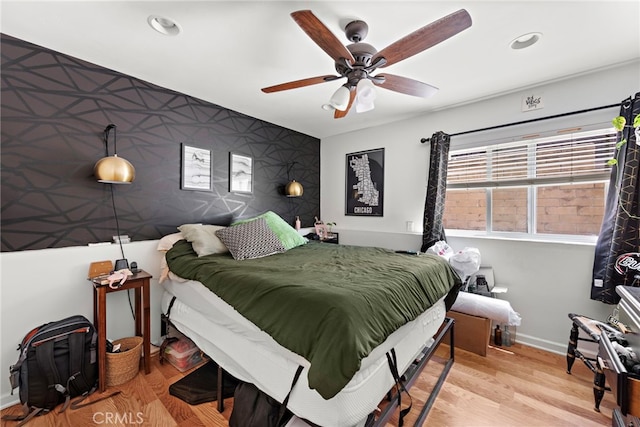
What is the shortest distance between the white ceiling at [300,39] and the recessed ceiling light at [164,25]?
0.13 ft

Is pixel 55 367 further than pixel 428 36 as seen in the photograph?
Yes

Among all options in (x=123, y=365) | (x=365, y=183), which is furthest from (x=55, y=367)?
(x=365, y=183)

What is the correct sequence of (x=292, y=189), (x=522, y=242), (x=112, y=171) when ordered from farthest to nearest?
(x=292, y=189), (x=522, y=242), (x=112, y=171)

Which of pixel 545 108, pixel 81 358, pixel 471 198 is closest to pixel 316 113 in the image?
pixel 471 198

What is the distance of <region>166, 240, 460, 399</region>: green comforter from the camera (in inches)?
40.7

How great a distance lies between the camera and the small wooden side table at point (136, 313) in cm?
179

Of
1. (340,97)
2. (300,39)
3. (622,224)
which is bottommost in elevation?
(622,224)

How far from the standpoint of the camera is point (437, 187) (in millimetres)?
2918

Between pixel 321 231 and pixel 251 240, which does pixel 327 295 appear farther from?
pixel 321 231

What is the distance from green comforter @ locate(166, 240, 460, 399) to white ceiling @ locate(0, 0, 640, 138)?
62.0 inches

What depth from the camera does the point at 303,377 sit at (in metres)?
1.18

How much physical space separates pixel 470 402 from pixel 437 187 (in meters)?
1.98

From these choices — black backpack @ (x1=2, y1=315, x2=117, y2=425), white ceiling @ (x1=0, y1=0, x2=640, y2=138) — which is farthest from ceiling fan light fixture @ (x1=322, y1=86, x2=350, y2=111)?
black backpack @ (x1=2, y1=315, x2=117, y2=425)

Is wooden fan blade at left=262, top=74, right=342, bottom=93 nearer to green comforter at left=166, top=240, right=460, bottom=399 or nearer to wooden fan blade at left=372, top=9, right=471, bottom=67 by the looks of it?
A: wooden fan blade at left=372, top=9, right=471, bottom=67
